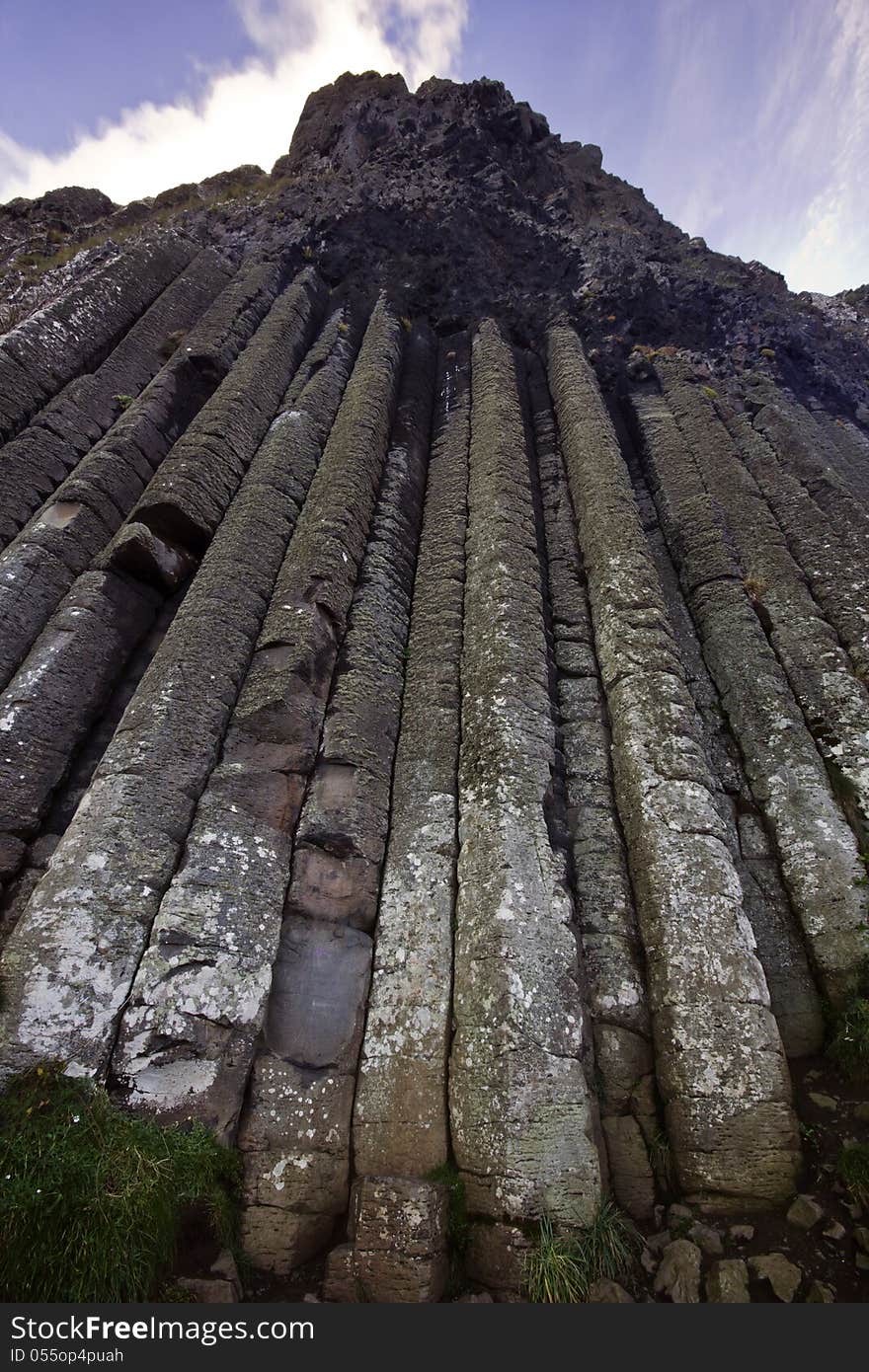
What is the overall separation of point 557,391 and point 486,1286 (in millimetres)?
13284

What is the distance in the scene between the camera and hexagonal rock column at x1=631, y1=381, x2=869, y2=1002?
598 centimetres

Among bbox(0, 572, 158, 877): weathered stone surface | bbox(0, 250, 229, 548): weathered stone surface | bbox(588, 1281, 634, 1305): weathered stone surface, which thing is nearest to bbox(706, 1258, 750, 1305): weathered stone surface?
bbox(588, 1281, 634, 1305): weathered stone surface

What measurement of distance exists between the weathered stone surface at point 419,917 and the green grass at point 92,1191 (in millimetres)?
1221

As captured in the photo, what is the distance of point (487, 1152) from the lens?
4762 mm

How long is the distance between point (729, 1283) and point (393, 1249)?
2.12 m

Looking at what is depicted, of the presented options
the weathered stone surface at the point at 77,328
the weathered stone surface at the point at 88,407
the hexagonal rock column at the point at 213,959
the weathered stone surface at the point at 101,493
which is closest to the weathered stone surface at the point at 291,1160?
the hexagonal rock column at the point at 213,959

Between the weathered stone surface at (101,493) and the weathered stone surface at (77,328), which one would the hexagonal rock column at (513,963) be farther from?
the weathered stone surface at (77,328)

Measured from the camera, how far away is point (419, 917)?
6.00m

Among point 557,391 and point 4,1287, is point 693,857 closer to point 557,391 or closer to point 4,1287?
point 4,1287

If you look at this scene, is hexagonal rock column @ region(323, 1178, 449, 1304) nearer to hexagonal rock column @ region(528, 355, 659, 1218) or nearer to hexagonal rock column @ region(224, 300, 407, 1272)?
hexagonal rock column @ region(224, 300, 407, 1272)

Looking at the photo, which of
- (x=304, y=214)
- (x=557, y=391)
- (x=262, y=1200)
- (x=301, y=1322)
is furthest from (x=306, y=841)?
(x=304, y=214)

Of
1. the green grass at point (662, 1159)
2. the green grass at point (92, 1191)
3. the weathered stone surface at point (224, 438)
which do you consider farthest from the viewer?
the weathered stone surface at point (224, 438)

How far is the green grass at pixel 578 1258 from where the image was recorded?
13.6 feet

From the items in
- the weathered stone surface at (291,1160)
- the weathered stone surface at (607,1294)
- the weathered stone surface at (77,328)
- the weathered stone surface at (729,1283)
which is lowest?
the weathered stone surface at (607,1294)
